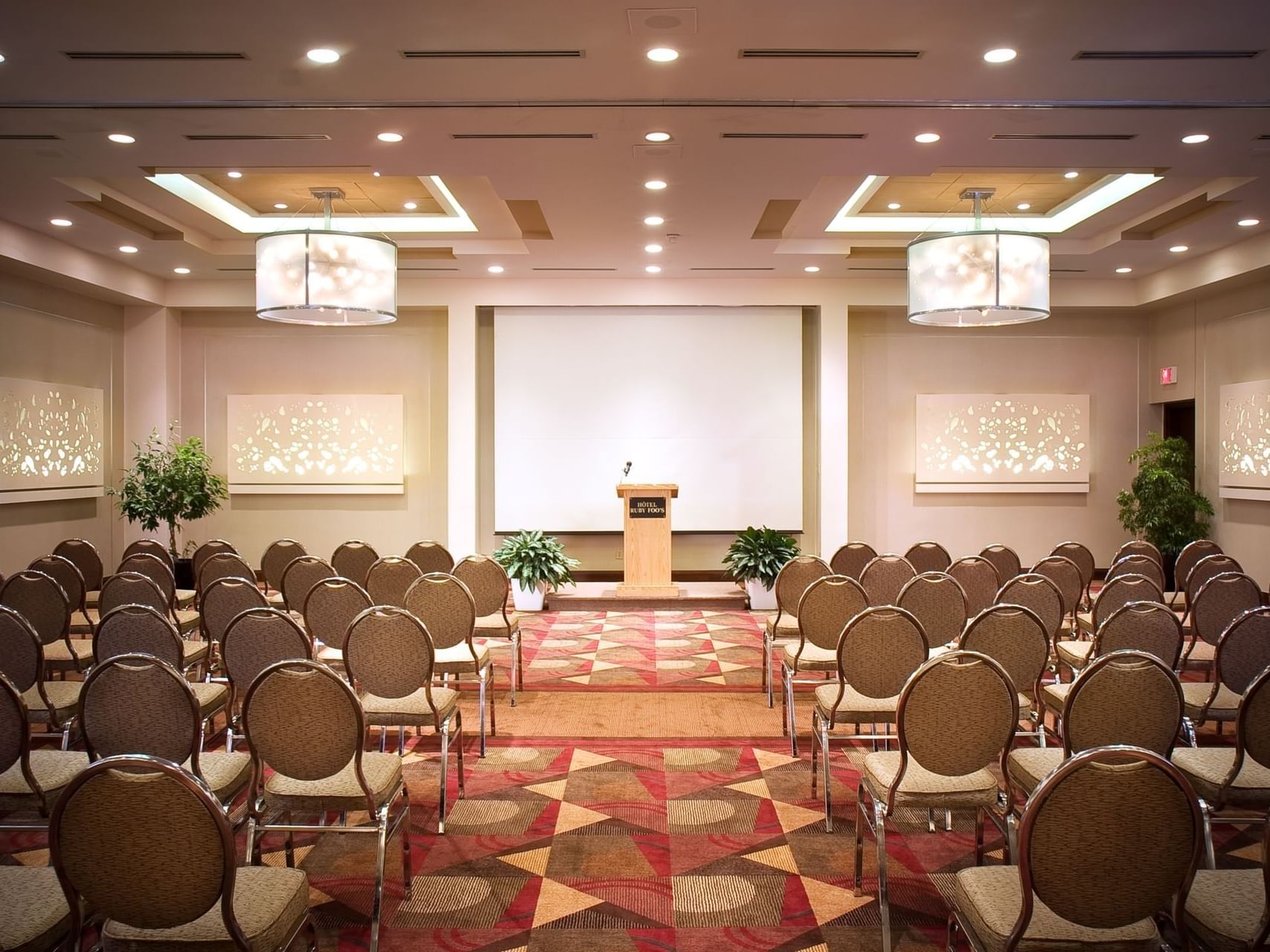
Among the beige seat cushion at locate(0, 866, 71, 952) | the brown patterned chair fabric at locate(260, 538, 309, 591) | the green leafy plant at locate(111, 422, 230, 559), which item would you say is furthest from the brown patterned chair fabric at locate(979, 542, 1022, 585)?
the green leafy plant at locate(111, 422, 230, 559)

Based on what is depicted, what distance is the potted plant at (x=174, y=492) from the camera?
1077 centimetres

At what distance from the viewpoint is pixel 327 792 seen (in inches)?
138

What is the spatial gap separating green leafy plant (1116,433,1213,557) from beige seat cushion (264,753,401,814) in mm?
10337

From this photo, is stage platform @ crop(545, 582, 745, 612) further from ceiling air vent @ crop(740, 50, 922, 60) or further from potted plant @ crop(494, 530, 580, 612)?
ceiling air vent @ crop(740, 50, 922, 60)

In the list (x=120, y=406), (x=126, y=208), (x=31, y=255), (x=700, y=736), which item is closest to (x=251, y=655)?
(x=700, y=736)

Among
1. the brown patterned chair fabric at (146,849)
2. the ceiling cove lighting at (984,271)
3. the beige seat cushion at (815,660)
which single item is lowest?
the beige seat cushion at (815,660)

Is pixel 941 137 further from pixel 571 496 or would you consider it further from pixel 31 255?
pixel 31 255

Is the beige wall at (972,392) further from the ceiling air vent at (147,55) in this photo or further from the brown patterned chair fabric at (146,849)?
the brown patterned chair fabric at (146,849)

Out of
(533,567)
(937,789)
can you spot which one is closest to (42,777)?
(937,789)

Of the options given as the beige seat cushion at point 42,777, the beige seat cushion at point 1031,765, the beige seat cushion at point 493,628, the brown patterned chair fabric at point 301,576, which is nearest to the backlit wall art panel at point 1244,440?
the beige seat cushion at point 1031,765

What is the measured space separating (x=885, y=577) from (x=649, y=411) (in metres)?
6.24

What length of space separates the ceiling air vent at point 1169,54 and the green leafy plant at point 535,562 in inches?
275

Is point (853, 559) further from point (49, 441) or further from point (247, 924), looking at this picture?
point (49, 441)

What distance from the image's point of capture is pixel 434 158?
6.91 m
